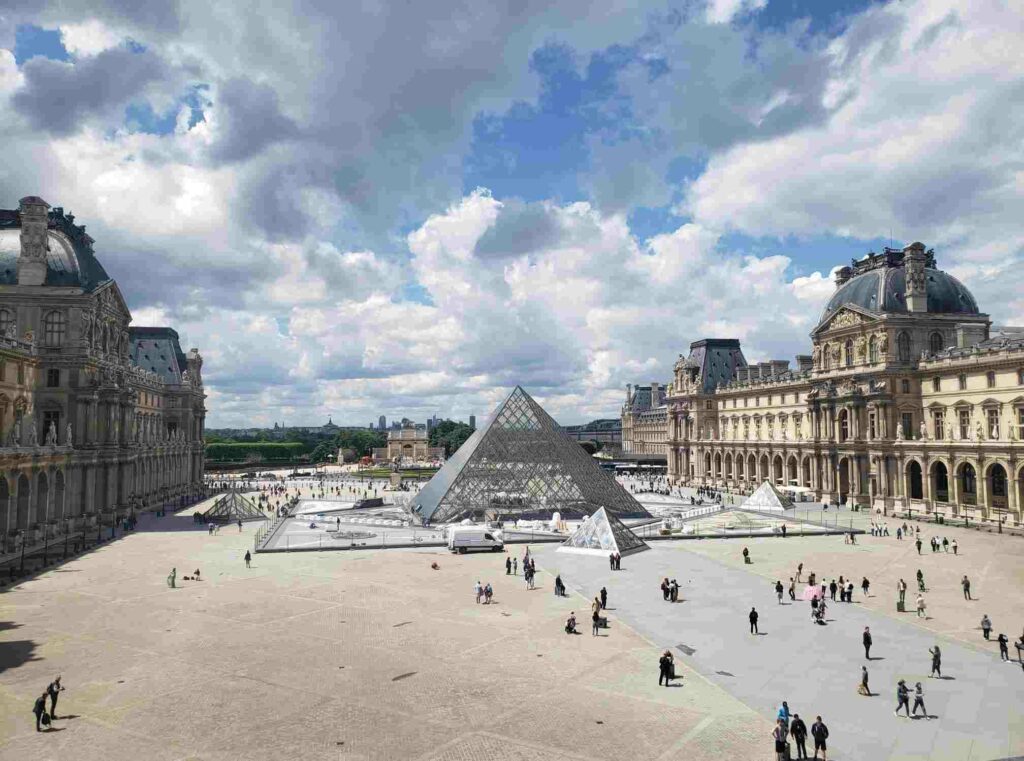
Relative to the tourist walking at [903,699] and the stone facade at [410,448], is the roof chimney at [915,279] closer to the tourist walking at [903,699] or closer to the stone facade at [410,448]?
the tourist walking at [903,699]

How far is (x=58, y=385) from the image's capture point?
144 feet

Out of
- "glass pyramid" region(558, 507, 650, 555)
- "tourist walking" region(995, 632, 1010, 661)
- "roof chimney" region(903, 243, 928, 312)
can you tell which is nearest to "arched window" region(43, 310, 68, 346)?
"glass pyramid" region(558, 507, 650, 555)

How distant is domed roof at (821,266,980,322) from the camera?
58.8 metres

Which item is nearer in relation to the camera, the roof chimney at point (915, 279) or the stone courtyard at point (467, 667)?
the stone courtyard at point (467, 667)

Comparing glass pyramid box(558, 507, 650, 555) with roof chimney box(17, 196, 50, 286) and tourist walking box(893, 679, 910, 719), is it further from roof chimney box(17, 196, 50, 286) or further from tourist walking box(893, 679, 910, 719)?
roof chimney box(17, 196, 50, 286)

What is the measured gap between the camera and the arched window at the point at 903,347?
5700 centimetres

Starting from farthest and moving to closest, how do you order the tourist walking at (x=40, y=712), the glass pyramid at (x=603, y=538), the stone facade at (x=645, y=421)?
the stone facade at (x=645, y=421)
the glass pyramid at (x=603, y=538)
the tourist walking at (x=40, y=712)

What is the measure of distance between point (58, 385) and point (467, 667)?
125ft

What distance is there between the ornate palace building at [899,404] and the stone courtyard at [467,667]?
21466 millimetres

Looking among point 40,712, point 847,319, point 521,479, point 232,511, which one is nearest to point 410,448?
point 232,511

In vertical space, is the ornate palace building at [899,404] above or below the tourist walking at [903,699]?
above

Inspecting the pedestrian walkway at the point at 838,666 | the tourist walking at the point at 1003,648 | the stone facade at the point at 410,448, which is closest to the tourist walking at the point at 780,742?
the pedestrian walkway at the point at 838,666

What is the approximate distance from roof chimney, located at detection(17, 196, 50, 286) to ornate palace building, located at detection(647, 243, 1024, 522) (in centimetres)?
5959


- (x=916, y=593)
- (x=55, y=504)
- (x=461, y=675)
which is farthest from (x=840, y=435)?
(x=55, y=504)
